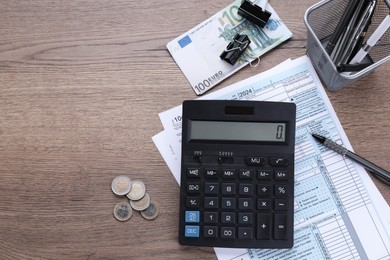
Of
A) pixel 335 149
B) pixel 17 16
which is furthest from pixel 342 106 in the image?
pixel 17 16

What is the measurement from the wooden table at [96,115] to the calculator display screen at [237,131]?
2.4 inches

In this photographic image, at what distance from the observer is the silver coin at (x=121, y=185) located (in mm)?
765

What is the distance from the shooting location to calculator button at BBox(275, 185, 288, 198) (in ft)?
2.42

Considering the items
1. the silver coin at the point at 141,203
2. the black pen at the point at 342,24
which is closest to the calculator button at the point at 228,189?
the silver coin at the point at 141,203

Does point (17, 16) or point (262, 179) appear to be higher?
point (17, 16)

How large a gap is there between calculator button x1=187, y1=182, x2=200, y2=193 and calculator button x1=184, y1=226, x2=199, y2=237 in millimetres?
46

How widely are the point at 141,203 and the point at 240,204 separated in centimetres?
13

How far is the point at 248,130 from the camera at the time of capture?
75 centimetres

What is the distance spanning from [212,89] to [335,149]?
186 mm

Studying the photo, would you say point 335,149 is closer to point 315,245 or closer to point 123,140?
point 315,245

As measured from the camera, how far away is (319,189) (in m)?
0.77

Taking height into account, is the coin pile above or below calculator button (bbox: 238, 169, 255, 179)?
below

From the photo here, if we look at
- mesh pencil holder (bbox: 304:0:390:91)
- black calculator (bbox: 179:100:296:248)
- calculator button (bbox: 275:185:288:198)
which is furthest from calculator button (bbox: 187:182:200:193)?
mesh pencil holder (bbox: 304:0:390:91)

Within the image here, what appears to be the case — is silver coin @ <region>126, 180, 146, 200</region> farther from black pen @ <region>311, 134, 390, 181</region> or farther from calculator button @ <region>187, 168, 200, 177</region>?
black pen @ <region>311, 134, 390, 181</region>
